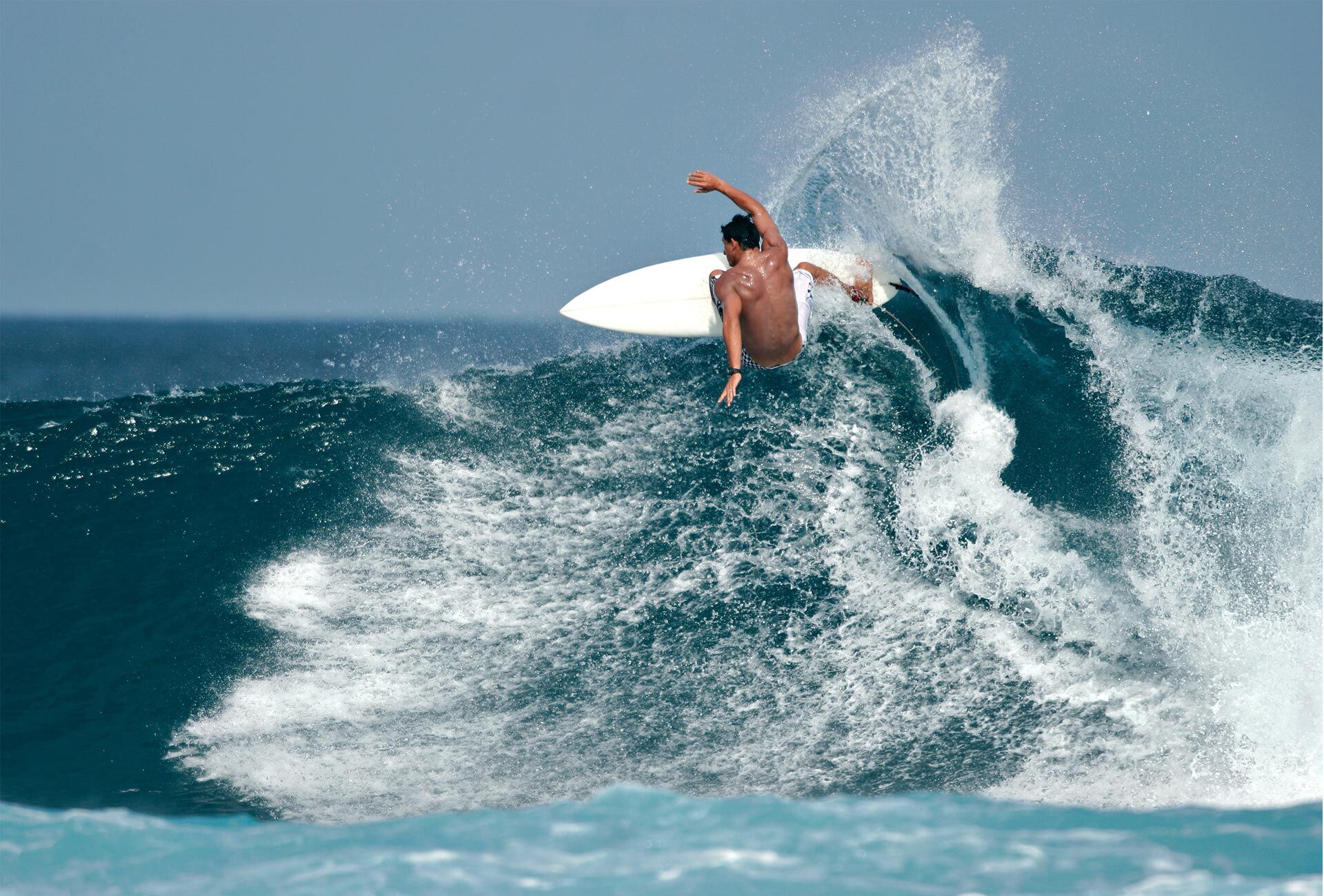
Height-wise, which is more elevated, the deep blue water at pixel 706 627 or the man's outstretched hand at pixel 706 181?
the man's outstretched hand at pixel 706 181

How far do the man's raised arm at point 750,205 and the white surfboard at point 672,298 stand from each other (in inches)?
34.6

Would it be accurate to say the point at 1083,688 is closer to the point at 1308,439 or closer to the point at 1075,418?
the point at 1075,418

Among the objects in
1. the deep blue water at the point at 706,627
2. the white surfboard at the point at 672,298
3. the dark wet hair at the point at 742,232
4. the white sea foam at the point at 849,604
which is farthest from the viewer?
the white surfboard at the point at 672,298

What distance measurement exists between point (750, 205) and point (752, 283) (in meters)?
0.56

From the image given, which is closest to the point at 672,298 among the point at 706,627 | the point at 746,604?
the point at 746,604

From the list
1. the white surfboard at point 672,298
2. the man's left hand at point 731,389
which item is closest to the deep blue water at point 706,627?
the white surfboard at point 672,298

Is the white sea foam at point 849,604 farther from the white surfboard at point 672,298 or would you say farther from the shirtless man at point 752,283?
the shirtless man at point 752,283

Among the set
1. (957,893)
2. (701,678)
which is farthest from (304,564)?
(957,893)

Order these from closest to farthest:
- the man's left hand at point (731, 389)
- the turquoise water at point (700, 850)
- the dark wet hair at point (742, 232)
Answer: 1. the turquoise water at point (700, 850)
2. the man's left hand at point (731, 389)
3. the dark wet hair at point (742, 232)

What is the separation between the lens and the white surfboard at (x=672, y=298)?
695 centimetres

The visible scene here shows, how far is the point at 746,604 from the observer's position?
5906mm

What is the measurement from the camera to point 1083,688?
5617 mm

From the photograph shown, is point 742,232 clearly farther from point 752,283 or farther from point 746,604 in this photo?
point 746,604

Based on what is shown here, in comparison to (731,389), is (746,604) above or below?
below
